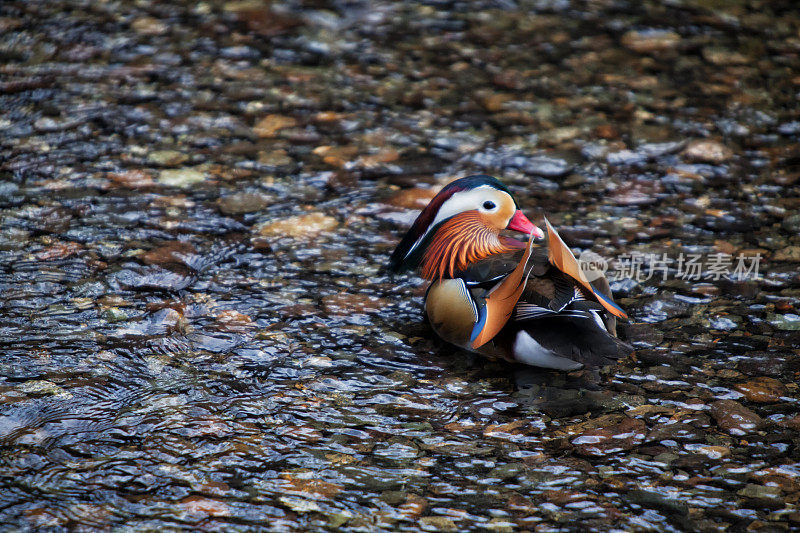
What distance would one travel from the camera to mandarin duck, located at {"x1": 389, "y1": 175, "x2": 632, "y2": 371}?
4.06 m

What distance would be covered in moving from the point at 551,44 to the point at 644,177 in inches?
93.4

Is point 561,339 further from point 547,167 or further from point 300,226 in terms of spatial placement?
point 547,167

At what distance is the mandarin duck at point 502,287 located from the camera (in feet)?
13.3

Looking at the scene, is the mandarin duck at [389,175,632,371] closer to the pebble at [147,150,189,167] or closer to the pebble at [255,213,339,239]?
the pebble at [255,213,339,239]

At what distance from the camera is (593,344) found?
3990 mm

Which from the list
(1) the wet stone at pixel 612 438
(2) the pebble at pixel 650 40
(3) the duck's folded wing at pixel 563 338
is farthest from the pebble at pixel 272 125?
(1) the wet stone at pixel 612 438

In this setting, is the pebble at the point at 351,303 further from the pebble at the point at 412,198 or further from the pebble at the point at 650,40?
the pebble at the point at 650,40

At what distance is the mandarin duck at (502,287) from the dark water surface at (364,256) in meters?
0.19

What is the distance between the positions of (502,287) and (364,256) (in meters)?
1.36

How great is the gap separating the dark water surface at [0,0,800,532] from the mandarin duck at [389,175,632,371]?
0.19 metres

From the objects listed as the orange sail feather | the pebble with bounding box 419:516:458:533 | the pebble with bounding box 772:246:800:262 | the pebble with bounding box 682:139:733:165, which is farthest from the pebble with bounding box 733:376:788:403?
the pebble with bounding box 682:139:733:165

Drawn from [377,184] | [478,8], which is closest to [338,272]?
[377,184]

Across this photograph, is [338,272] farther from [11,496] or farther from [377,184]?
[11,496]

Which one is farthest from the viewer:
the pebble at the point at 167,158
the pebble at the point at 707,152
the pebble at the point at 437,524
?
the pebble at the point at 707,152
